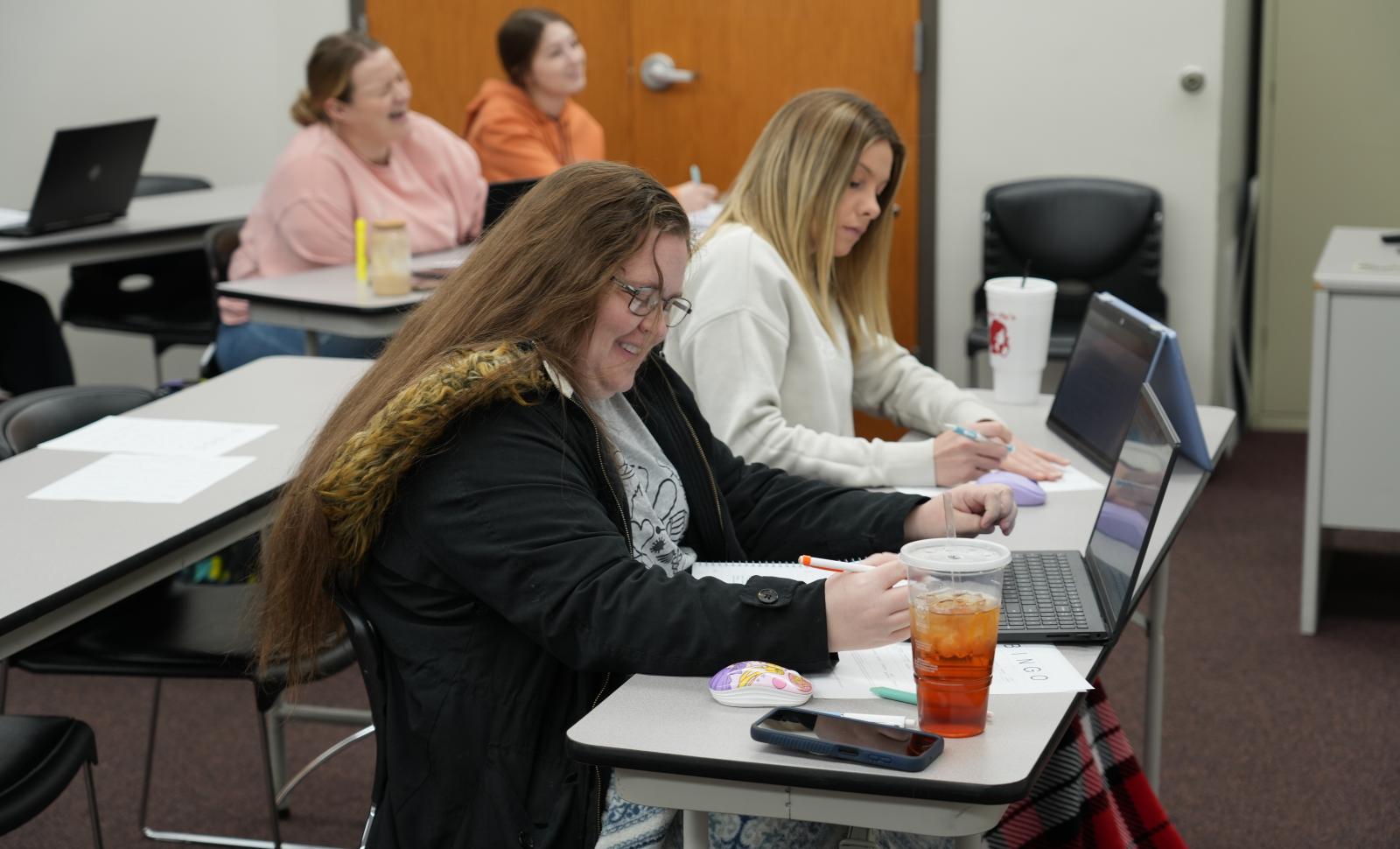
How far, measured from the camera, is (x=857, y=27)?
15.3 ft

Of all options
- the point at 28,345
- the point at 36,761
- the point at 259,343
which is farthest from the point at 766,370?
the point at 28,345

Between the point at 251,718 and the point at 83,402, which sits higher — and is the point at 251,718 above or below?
below

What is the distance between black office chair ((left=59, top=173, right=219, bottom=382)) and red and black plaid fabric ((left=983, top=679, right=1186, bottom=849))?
10.5 feet

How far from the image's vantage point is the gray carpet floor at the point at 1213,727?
2.61 meters

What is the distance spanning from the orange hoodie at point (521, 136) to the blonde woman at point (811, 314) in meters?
2.23

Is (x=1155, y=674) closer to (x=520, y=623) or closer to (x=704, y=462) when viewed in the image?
(x=704, y=462)

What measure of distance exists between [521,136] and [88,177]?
1257 millimetres

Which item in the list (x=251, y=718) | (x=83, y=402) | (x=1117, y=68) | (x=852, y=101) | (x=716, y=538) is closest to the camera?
(x=716, y=538)

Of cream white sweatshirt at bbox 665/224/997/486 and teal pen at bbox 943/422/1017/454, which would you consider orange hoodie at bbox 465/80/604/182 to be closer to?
cream white sweatshirt at bbox 665/224/997/486

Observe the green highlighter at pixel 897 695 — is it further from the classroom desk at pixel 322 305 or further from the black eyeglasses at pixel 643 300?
the classroom desk at pixel 322 305

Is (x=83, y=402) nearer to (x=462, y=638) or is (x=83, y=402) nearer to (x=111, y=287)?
(x=462, y=638)

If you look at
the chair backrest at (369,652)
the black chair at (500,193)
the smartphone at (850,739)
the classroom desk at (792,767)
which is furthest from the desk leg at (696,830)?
the black chair at (500,193)

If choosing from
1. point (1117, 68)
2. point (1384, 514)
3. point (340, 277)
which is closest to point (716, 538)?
point (1384, 514)

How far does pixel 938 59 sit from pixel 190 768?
3031 mm
